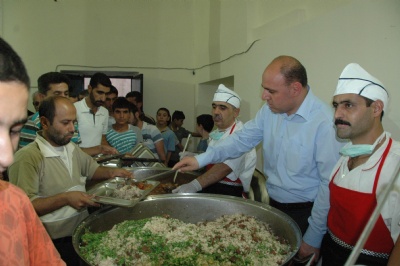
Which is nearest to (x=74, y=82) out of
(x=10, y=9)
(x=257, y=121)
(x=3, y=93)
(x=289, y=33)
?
Result: (x=10, y=9)

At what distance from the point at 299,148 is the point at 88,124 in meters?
2.14

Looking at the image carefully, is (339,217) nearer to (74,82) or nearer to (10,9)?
(74,82)

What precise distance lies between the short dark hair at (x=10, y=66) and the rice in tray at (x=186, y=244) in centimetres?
102

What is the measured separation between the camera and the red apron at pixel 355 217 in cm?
131

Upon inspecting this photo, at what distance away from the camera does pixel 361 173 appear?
1402 mm

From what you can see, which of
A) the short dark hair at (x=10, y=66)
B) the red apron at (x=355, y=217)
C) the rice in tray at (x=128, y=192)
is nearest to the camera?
the short dark hair at (x=10, y=66)

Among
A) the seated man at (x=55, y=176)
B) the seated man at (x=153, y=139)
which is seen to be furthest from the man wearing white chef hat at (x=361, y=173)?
the seated man at (x=153, y=139)

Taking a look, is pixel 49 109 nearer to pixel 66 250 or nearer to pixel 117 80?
pixel 66 250

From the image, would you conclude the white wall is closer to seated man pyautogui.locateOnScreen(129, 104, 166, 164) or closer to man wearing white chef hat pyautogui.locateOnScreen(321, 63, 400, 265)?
seated man pyautogui.locateOnScreen(129, 104, 166, 164)

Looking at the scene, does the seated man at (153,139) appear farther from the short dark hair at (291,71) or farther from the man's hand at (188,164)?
the short dark hair at (291,71)

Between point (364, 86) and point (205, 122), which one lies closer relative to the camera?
point (364, 86)

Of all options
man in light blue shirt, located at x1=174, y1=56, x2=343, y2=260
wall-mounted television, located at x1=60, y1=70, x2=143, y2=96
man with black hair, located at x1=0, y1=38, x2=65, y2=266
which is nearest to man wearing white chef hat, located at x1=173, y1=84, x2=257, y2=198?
man in light blue shirt, located at x1=174, y1=56, x2=343, y2=260

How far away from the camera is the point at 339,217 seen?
1508mm

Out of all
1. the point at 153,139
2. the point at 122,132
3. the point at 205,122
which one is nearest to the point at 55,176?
the point at 122,132
